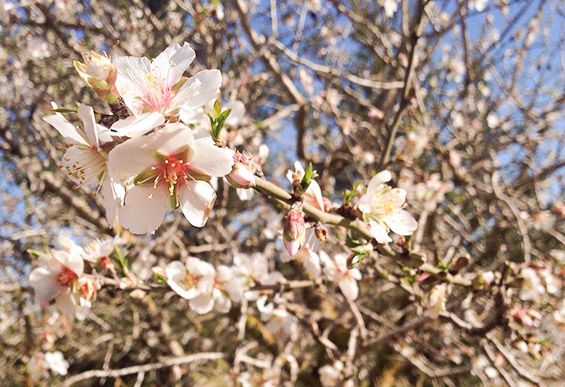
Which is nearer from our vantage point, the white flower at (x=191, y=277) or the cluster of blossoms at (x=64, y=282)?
the cluster of blossoms at (x=64, y=282)

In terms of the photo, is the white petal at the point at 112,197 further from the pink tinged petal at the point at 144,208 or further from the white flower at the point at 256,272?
the white flower at the point at 256,272

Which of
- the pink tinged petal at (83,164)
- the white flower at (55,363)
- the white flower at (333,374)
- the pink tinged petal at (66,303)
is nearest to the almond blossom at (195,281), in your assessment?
the pink tinged petal at (66,303)

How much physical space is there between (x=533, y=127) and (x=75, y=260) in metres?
4.16

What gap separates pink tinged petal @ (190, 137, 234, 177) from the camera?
0.74 meters

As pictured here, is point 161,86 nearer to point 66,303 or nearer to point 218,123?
point 218,123

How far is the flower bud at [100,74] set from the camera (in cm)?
76

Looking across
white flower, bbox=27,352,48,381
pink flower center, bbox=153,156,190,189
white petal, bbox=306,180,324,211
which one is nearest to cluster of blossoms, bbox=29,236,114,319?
pink flower center, bbox=153,156,190,189

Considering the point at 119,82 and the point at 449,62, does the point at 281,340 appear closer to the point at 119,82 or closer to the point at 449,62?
the point at 119,82

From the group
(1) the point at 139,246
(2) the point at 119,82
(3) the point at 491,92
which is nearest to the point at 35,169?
(1) the point at 139,246

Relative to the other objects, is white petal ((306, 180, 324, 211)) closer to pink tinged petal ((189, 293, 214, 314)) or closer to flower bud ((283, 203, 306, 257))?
flower bud ((283, 203, 306, 257))

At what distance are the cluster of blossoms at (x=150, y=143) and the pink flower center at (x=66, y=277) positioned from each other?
52 centimetres

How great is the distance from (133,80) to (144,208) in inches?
9.5

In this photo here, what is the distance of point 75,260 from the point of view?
123 centimetres

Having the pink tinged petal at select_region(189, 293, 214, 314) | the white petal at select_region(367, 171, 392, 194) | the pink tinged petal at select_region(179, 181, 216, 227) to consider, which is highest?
the pink tinged petal at select_region(179, 181, 216, 227)
